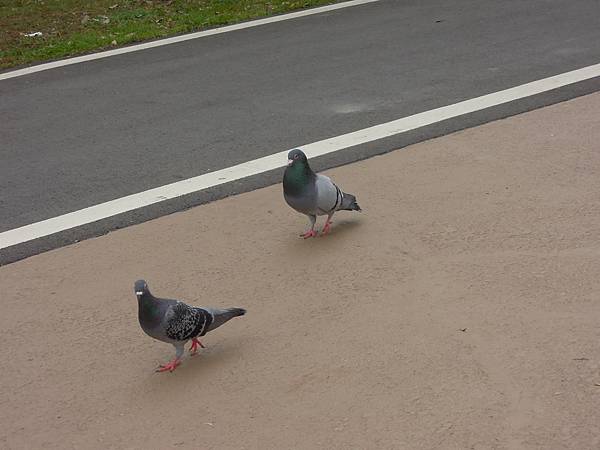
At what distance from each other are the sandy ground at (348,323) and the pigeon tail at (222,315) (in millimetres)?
157

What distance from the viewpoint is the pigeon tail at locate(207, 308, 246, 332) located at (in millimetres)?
4215

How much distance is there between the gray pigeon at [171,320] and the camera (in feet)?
13.2

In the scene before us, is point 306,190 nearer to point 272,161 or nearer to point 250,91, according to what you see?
point 272,161

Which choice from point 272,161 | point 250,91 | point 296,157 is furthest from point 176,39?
point 296,157

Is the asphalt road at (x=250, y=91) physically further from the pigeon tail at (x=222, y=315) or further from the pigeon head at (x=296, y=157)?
the pigeon tail at (x=222, y=315)

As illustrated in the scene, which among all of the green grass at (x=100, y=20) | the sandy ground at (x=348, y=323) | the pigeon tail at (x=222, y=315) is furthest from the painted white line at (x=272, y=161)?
the green grass at (x=100, y=20)

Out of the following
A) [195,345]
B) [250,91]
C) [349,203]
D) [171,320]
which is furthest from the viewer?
[250,91]

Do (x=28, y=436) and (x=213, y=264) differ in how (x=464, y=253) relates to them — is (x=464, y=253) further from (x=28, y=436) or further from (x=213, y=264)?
(x=28, y=436)

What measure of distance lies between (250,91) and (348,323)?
449cm

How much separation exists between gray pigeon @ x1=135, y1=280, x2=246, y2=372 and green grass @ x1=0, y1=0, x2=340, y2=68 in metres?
7.14

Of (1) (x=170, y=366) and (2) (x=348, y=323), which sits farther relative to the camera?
(2) (x=348, y=323)

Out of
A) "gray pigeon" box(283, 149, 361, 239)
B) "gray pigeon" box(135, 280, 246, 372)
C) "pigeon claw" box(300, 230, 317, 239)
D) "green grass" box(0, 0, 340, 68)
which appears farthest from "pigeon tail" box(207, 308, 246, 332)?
"green grass" box(0, 0, 340, 68)

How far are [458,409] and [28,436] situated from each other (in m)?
1.87

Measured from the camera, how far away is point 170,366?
4207 mm
